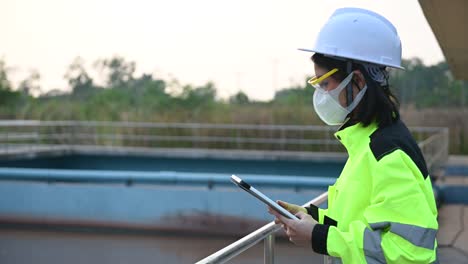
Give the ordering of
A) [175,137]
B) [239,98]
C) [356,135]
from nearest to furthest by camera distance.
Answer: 1. [356,135]
2. [175,137]
3. [239,98]

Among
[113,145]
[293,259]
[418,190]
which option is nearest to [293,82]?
[113,145]

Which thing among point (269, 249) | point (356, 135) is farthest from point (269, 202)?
point (269, 249)

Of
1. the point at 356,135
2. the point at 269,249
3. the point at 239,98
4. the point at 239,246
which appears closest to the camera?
the point at 356,135

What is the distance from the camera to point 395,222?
65.6 inches

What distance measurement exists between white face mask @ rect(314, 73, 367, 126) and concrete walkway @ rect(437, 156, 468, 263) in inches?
209

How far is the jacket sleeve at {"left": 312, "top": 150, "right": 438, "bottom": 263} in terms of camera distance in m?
1.66

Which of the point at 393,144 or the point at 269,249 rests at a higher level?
the point at 393,144

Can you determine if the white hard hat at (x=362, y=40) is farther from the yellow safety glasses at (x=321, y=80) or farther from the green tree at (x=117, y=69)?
the green tree at (x=117, y=69)

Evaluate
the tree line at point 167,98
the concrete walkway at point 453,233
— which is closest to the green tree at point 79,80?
the tree line at point 167,98

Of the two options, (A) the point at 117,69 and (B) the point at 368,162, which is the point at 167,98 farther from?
(B) the point at 368,162

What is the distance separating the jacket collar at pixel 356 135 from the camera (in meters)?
1.87

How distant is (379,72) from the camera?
1.94 metres

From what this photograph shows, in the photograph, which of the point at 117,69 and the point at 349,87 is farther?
the point at 117,69

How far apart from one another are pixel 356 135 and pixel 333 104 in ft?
0.42
